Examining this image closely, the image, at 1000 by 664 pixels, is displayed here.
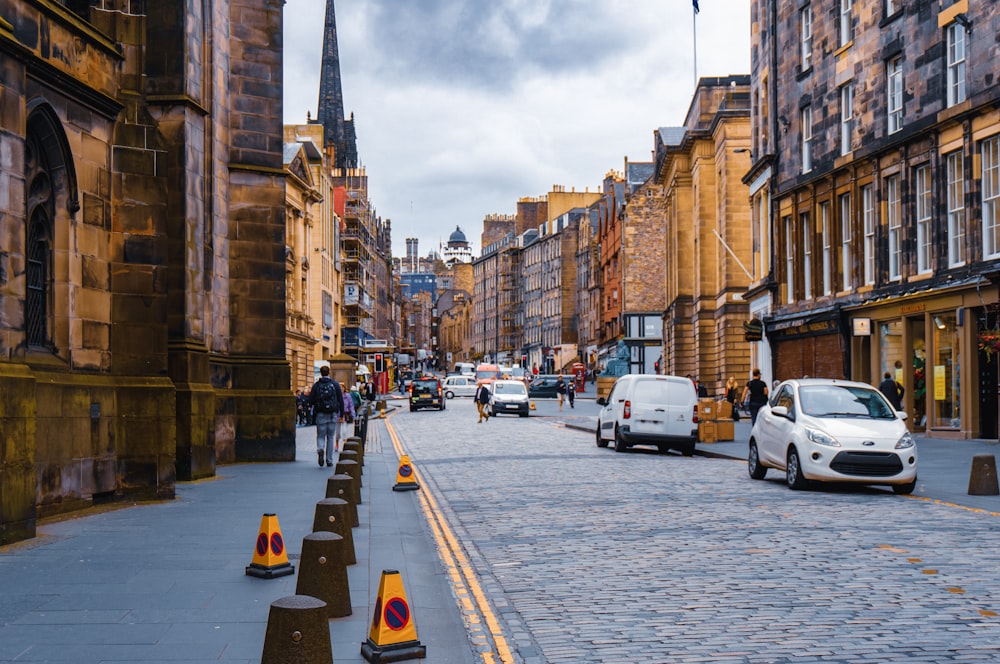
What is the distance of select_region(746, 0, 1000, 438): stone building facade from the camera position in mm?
25906

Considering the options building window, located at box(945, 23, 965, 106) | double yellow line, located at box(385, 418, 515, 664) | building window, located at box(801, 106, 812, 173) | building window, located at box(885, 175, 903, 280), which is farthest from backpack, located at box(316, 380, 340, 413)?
building window, located at box(801, 106, 812, 173)

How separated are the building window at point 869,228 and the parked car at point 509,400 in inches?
830

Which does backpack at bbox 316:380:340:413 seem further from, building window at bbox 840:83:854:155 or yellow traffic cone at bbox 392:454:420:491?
building window at bbox 840:83:854:155

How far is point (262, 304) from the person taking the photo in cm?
2345

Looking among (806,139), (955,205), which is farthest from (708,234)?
(955,205)

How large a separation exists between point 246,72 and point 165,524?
13474 mm

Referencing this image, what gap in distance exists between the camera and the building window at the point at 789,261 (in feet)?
127

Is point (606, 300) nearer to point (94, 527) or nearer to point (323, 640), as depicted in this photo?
point (94, 527)

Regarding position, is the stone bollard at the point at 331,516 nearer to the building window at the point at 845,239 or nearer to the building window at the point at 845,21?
the building window at the point at 845,239

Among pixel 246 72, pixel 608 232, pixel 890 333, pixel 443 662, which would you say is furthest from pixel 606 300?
pixel 443 662

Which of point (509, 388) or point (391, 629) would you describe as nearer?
point (391, 629)

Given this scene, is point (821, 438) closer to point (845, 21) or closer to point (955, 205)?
point (955, 205)

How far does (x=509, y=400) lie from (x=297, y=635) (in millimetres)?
45867

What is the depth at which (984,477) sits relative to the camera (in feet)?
51.5
